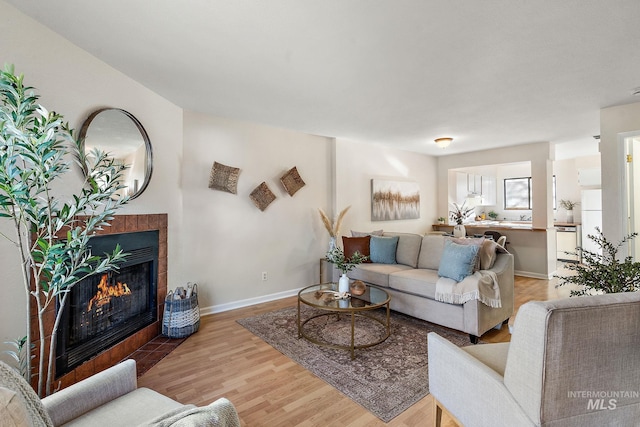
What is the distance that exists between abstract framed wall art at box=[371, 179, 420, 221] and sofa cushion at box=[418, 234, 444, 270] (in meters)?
1.55

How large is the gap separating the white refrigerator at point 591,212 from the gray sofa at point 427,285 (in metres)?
4.52

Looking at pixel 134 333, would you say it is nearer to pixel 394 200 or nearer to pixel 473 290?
pixel 473 290

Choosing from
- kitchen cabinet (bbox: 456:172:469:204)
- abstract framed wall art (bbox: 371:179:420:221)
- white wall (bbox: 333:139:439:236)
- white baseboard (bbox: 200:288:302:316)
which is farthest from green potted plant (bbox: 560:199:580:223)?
white baseboard (bbox: 200:288:302:316)

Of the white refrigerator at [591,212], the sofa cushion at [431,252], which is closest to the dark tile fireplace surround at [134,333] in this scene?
→ the sofa cushion at [431,252]

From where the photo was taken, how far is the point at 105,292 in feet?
8.16

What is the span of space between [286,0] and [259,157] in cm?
258

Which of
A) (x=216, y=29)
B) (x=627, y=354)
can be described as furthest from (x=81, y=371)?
(x=627, y=354)

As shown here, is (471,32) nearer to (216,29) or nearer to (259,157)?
(216,29)

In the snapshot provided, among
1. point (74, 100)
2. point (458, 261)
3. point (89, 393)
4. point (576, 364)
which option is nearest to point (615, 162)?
point (458, 261)

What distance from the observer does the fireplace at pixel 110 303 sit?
212 cm

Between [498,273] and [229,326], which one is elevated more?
[498,273]

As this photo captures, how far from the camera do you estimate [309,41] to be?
6.72ft

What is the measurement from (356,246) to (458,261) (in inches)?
59.8

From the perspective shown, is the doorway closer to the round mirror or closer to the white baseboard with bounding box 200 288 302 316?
the white baseboard with bounding box 200 288 302 316
